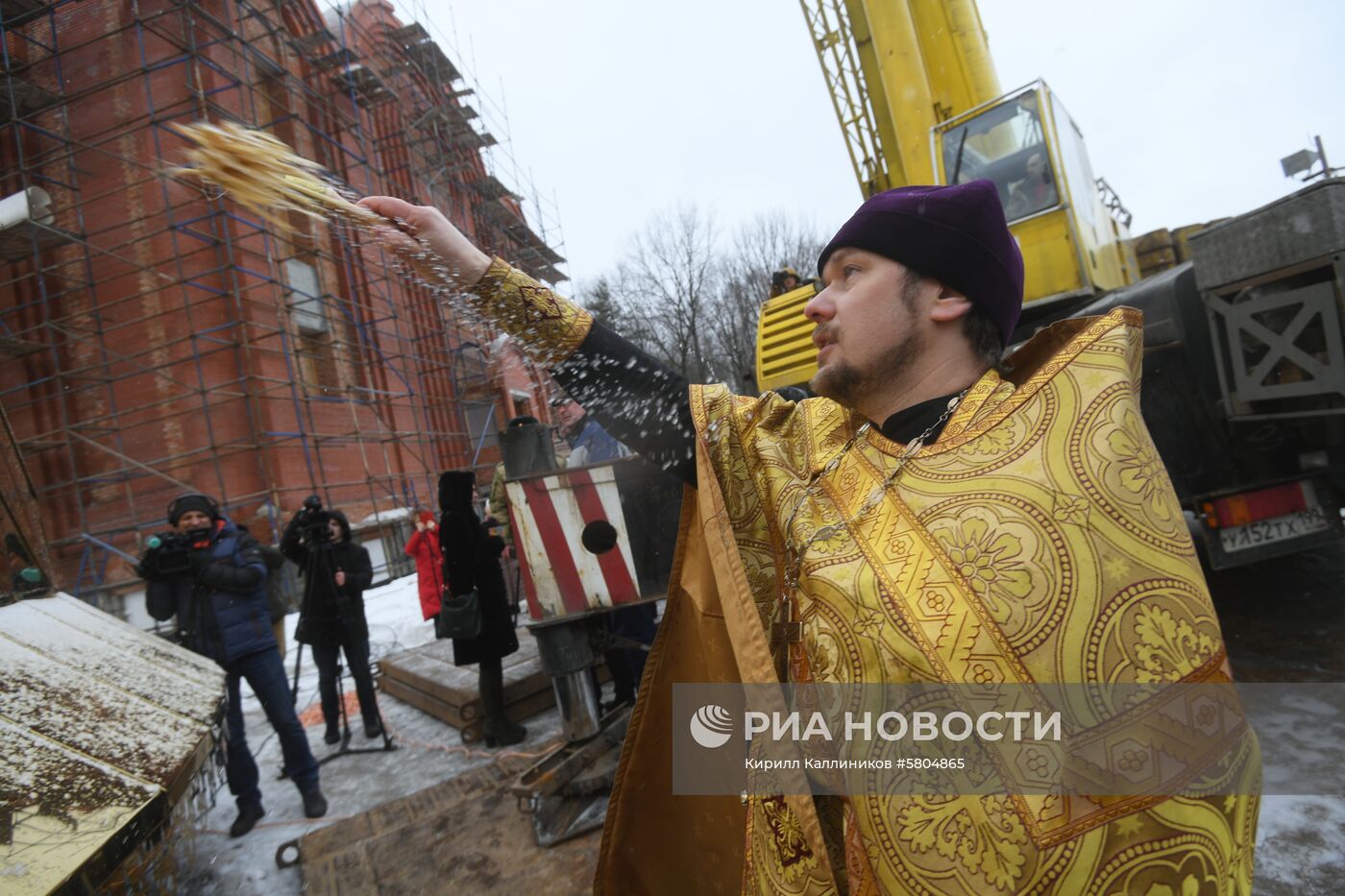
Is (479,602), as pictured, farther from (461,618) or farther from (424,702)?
(424,702)

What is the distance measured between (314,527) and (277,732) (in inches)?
60.1

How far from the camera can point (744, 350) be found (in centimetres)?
2770

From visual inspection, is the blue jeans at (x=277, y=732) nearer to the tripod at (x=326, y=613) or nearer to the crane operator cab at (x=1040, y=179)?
the tripod at (x=326, y=613)

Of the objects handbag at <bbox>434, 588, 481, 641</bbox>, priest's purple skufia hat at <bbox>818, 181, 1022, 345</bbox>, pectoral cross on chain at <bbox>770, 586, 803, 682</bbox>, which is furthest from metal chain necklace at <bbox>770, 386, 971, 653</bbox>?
handbag at <bbox>434, 588, 481, 641</bbox>

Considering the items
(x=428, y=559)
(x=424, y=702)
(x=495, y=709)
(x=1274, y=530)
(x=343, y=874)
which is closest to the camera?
(x=343, y=874)

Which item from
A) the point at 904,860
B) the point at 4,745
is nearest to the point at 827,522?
the point at 904,860

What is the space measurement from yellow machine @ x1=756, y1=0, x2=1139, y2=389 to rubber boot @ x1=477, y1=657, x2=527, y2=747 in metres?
3.31

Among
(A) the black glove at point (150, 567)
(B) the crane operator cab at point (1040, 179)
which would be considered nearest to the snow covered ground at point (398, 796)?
(A) the black glove at point (150, 567)

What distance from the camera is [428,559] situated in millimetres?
5504

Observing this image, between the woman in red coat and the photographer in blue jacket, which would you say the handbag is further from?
the woman in red coat

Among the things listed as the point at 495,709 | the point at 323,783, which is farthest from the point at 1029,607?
the point at 323,783

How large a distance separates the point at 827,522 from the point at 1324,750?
319 centimetres

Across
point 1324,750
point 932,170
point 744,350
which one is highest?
point 744,350

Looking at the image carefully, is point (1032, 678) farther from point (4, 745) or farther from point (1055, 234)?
point (1055, 234)
